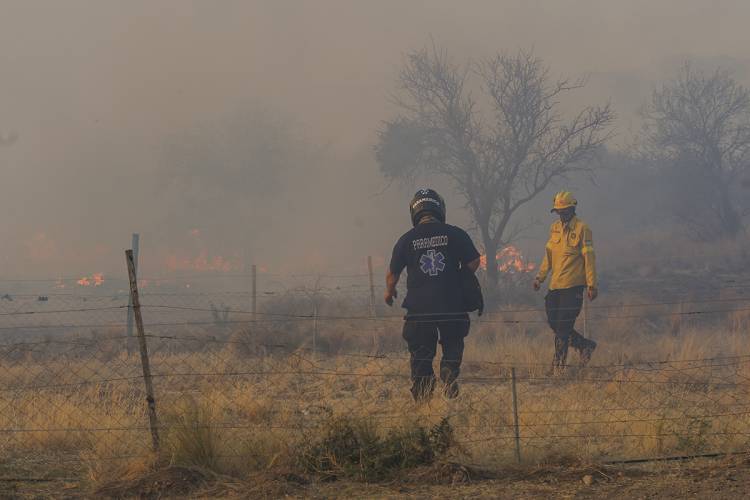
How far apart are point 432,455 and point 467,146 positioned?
1517cm

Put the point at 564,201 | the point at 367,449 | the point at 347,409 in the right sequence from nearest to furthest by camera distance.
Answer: the point at 367,449
the point at 347,409
the point at 564,201

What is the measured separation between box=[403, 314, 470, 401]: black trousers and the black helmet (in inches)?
36.5

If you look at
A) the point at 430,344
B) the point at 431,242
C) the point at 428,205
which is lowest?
the point at 430,344

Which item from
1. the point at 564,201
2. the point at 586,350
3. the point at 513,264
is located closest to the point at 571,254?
the point at 564,201

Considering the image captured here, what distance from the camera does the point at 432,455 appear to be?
559cm

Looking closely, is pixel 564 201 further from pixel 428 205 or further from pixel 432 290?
pixel 432 290

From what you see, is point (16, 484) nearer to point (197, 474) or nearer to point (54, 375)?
point (197, 474)

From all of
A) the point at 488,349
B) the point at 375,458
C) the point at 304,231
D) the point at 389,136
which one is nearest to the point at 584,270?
the point at 488,349

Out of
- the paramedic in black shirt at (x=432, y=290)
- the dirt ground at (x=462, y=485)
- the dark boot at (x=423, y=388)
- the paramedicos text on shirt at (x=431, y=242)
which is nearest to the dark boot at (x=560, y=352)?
the paramedic in black shirt at (x=432, y=290)

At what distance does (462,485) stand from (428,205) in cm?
288

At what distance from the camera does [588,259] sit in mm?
9367

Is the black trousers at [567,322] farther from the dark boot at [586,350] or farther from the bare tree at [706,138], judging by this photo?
the bare tree at [706,138]

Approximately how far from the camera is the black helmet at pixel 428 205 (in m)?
7.44

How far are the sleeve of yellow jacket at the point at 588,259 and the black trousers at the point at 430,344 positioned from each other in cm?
252
